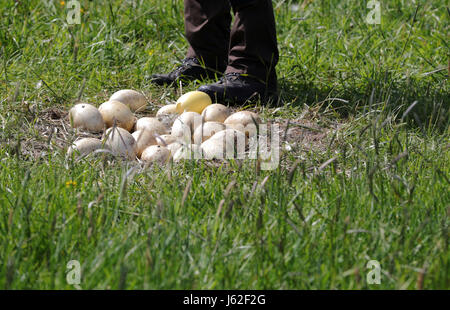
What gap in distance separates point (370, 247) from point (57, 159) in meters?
1.55

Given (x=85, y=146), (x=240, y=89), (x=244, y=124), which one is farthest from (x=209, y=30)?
(x=85, y=146)

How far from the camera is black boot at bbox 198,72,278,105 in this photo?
12.1 feet

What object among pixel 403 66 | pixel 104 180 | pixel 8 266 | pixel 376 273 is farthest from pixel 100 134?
pixel 403 66

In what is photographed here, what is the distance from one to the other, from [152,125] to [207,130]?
318 mm

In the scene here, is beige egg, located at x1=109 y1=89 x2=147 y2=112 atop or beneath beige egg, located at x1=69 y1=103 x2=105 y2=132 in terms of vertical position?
atop

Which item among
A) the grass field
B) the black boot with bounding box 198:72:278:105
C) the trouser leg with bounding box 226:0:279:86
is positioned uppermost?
the trouser leg with bounding box 226:0:279:86

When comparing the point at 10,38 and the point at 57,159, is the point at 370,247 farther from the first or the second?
the point at 10,38

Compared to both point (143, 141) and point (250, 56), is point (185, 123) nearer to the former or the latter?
point (143, 141)

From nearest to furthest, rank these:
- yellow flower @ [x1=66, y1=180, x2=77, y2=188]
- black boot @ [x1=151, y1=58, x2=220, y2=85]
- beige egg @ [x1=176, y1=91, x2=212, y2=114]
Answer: yellow flower @ [x1=66, y1=180, x2=77, y2=188] < beige egg @ [x1=176, y1=91, x2=212, y2=114] < black boot @ [x1=151, y1=58, x2=220, y2=85]

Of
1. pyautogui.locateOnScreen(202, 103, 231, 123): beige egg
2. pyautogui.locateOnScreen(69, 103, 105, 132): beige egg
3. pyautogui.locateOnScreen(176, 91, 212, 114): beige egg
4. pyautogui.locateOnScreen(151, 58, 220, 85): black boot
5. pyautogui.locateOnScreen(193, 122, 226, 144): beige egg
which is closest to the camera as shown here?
pyautogui.locateOnScreen(193, 122, 226, 144): beige egg

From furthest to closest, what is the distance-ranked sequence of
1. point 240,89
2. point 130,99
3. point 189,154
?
point 240,89 → point 130,99 → point 189,154

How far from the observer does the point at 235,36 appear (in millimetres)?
3926

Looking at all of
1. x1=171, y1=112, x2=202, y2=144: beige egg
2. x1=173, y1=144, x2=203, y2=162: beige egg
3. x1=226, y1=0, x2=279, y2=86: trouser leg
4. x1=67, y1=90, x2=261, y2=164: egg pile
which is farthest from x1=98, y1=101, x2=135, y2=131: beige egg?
x1=226, y1=0, x2=279, y2=86: trouser leg

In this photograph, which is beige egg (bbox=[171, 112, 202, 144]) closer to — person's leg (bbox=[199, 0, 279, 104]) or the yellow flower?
person's leg (bbox=[199, 0, 279, 104])
